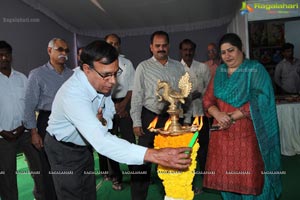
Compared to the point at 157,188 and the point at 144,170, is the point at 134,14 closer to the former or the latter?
the point at 157,188

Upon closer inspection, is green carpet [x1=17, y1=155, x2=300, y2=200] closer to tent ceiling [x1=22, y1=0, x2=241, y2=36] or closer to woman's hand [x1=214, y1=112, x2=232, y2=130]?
woman's hand [x1=214, y1=112, x2=232, y2=130]

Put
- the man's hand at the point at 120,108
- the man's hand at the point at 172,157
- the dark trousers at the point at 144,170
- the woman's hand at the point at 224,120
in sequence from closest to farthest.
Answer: the man's hand at the point at 172,157 < the woman's hand at the point at 224,120 < the dark trousers at the point at 144,170 < the man's hand at the point at 120,108

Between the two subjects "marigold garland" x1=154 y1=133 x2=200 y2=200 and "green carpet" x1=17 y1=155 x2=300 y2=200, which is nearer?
"marigold garland" x1=154 y1=133 x2=200 y2=200

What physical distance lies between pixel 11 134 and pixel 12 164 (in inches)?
12.1

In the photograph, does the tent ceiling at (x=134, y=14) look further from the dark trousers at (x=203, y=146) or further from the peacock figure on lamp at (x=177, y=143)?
the peacock figure on lamp at (x=177, y=143)

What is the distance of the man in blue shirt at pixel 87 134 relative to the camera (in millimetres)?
1396

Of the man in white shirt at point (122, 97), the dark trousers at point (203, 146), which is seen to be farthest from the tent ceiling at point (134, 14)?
the dark trousers at point (203, 146)

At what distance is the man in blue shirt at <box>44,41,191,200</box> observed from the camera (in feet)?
4.58

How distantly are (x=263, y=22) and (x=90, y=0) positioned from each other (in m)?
3.65

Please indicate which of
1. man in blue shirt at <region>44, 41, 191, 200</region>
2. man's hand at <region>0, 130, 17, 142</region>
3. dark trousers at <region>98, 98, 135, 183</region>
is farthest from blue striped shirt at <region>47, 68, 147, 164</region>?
dark trousers at <region>98, 98, 135, 183</region>

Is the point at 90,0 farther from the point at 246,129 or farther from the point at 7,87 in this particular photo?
the point at 246,129

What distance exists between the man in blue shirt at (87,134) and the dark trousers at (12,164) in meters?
1.18

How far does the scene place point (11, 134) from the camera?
9.77 ft

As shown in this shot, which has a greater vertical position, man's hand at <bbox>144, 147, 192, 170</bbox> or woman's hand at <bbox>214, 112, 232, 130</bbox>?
woman's hand at <bbox>214, 112, 232, 130</bbox>
